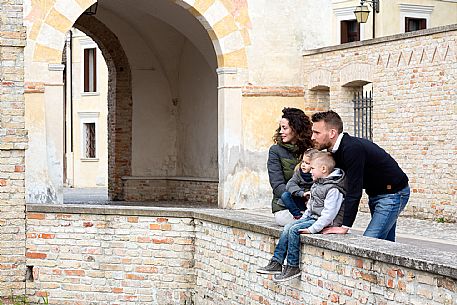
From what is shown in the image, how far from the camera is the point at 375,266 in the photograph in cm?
945

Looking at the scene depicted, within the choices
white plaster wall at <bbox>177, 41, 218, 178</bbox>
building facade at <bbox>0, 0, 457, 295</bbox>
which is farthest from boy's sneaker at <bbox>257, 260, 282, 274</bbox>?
white plaster wall at <bbox>177, 41, 218, 178</bbox>

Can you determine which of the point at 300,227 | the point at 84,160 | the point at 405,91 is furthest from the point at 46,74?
the point at 84,160

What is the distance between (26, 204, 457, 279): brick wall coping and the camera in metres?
8.51

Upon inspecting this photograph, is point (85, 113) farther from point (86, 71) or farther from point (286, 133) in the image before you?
point (286, 133)

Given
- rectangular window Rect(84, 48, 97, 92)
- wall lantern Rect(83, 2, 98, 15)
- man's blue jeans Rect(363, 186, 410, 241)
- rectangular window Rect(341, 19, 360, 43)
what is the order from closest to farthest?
man's blue jeans Rect(363, 186, 410, 241), wall lantern Rect(83, 2, 98, 15), rectangular window Rect(341, 19, 360, 43), rectangular window Rect(84, 48, 97, 92)

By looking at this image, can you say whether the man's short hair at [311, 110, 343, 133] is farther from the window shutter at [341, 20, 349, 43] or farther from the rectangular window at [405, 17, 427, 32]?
the rectangular window at [405, 17, 427, 32]

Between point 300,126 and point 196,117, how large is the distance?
14063 millimetres

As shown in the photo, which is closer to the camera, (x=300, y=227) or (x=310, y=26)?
(x=300, y=227)

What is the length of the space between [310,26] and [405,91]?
317cm

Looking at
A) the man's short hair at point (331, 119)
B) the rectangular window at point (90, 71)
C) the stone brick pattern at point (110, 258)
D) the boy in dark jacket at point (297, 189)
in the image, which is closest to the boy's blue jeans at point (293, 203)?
the boy in dark jacket at point (297, 189)

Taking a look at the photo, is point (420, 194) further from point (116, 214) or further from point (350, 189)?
point (350, 189)

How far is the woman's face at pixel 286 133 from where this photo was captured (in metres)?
10.9

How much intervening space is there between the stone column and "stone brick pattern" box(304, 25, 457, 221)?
1.81m

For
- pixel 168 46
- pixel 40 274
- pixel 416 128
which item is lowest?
pixel 40 274
